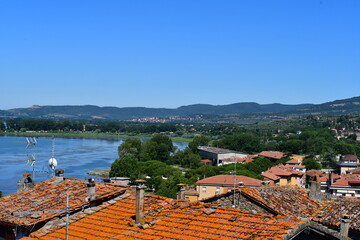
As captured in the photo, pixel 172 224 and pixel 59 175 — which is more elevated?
pixel 59 175

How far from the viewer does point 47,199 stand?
30.3 ft

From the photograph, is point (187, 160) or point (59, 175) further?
point (187, 160)

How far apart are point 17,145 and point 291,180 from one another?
66441 mm

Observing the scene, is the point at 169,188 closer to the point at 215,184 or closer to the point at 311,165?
the point at 215,184

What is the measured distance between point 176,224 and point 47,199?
3.16 meters

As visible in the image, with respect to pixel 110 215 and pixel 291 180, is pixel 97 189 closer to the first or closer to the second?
pixel 110 215

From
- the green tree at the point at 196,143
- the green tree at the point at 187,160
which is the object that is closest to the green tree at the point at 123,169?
the green tree at the point at 187,160

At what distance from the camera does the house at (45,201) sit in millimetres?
7965

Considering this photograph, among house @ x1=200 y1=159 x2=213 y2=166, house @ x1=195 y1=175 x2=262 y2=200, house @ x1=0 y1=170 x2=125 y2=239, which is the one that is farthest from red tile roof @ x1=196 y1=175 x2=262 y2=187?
house @ x1=200 y1=159 x2=213 y2=166

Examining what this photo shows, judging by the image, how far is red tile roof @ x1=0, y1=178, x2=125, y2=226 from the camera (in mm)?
8109

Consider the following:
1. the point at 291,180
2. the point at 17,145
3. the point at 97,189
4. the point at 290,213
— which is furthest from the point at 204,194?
the point at 17,145

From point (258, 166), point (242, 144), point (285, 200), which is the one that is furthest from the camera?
point (242, 144)

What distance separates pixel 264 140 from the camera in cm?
12419

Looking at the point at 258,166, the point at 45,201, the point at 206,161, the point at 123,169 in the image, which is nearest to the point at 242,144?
the point at 206,161
